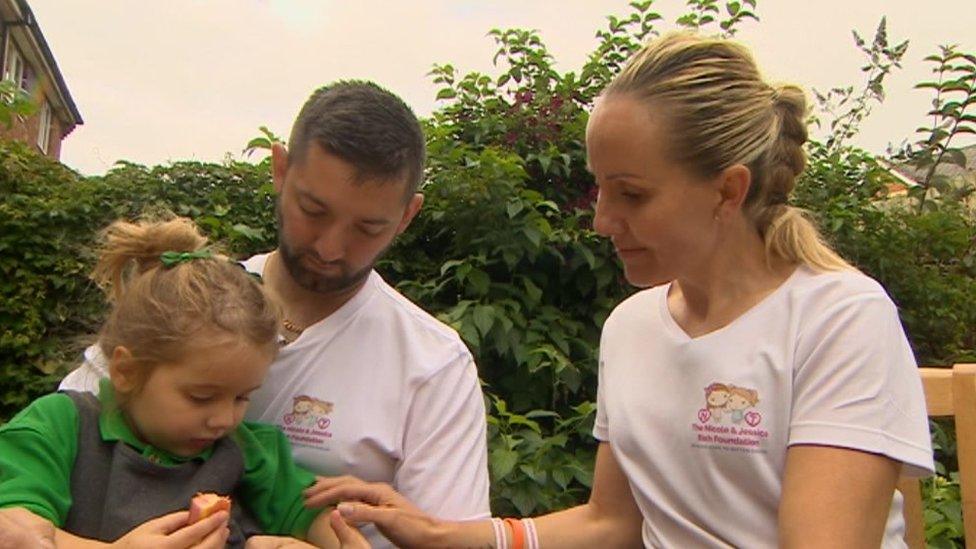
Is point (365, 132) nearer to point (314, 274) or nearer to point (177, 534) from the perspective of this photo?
point (314, 274)

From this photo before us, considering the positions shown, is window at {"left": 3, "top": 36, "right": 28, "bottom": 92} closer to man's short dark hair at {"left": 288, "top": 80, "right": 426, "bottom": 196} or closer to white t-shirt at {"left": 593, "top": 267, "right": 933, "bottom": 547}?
man's short dark hair at {"left": 288, "top": 80, "right": 426, "bottom": 196}

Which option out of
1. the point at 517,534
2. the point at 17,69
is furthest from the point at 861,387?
the point at 17,69

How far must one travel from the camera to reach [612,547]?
7.81 feet

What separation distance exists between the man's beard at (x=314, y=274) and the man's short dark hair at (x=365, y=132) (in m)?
0.19

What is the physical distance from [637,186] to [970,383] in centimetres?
79

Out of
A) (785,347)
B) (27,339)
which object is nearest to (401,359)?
(785,347)

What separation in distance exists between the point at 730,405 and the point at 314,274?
2.91ft

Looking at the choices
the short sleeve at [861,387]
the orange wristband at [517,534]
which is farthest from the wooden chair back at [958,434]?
the orange wristband at [517,534]

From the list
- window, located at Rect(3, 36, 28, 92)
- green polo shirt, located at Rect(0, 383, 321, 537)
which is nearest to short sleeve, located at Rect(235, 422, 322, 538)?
green polo shirt, located at Rect(0, 383, 321, 537)

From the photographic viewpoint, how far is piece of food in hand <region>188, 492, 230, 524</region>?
6.25 feet

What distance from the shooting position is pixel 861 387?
188cm

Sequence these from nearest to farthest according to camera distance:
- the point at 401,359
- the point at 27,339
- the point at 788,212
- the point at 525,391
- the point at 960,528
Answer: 1. the point at 788,212
2. the point at 401,359
3. the point at 960,528
4. the point at 525,391
5. the point at 27,339

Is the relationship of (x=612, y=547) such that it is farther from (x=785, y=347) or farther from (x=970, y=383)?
(x=970, y=383)

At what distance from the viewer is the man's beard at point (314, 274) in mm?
2291
